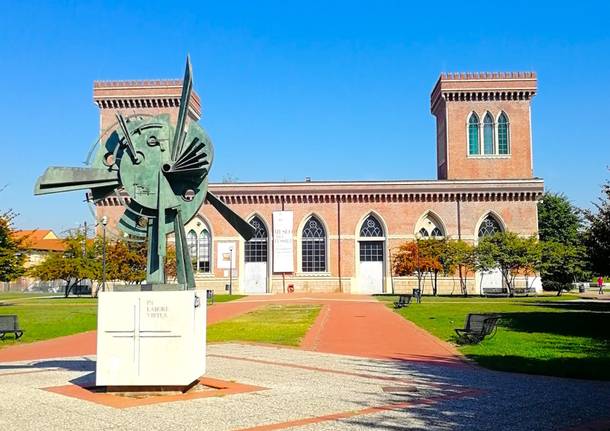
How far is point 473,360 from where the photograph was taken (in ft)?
49.4

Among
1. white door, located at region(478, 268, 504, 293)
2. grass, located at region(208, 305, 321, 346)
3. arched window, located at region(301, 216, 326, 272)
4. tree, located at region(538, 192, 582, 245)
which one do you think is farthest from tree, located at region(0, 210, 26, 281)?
tree, located at region(538, 192, 582, 245)

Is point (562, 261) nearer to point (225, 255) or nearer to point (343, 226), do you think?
point (343, 226)

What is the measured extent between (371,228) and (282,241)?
7.92 m

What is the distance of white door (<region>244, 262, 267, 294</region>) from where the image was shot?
57.7 metres

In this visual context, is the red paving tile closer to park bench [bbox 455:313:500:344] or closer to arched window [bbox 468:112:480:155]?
park bench [bbox 455:313:500:344]

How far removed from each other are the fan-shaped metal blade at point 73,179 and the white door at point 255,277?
46416 mm

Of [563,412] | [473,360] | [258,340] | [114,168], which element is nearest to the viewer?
[563,412]

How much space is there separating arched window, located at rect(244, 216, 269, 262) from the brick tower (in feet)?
58.6

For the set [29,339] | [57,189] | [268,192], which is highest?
[268,192]

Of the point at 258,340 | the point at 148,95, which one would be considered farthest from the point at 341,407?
the point at 148,95

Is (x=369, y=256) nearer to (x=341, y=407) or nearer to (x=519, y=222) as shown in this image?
(x=519, y=222)

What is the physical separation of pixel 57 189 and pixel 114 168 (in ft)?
3.54

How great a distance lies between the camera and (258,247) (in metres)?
58.2

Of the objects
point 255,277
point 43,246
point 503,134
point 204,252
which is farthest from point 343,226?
point 43,246
